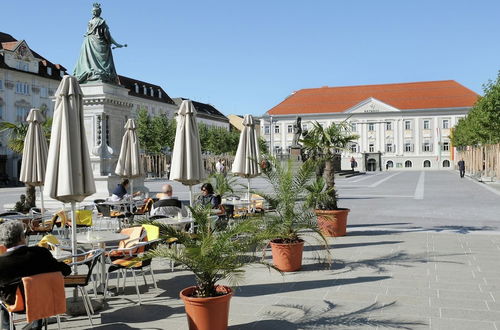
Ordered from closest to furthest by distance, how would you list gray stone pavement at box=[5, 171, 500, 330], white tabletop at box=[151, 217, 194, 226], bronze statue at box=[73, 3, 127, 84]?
gray stone pavement at box=[5, 171, 500, 330] → white tabletop at box=[151, 217, 194, 226] → bronze statue at box=[73, 3, 127, 84]

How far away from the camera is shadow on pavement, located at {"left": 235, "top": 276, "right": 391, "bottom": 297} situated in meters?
6.43

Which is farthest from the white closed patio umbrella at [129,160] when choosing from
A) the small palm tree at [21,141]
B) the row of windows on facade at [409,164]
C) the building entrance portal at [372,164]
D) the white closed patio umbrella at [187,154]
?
the row of windows on facade at [409,164]

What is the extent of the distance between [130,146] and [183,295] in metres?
10.2

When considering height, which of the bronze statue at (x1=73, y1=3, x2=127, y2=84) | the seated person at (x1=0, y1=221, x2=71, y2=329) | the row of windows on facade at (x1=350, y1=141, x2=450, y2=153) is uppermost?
the bronze statue at (x1=73, y1=3, x2=127, y2=84)

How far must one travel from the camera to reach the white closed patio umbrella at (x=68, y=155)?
20.1 feet

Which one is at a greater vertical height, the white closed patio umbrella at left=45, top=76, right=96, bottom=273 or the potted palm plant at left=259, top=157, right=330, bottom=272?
the white closed patio umbrella at left=45, top=76, right=96, bottom=273

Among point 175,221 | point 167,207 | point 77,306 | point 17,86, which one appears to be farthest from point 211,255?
point 17,86

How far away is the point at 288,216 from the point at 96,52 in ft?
45.6

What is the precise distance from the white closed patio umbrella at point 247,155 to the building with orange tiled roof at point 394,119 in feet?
215

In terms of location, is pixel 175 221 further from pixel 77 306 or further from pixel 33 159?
pixel 33 159

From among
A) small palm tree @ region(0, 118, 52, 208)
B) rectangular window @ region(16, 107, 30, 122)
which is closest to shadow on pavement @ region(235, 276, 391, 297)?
small palm tree @ region(0, 118, 52, 208)

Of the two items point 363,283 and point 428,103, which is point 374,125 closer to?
point 428,103

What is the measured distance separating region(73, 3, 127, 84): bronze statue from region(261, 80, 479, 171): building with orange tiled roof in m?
59.7

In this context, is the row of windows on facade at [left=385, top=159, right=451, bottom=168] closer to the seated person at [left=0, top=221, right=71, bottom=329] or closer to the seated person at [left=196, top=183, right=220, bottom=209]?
the seated person at [left=196, top=183, right=220, bottom=209]
